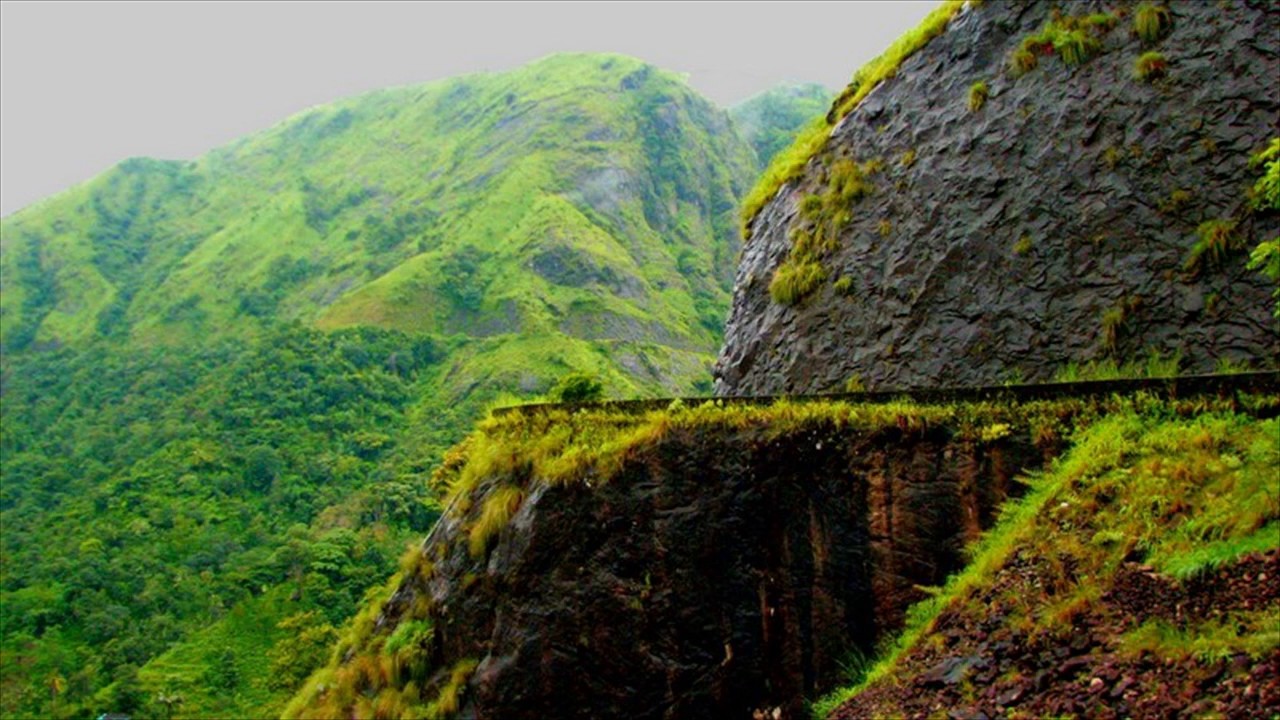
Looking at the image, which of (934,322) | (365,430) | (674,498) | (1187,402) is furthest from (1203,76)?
(365,430)

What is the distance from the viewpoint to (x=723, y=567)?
33.8ft

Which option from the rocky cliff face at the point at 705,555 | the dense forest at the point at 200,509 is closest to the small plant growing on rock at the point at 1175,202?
the rocky cliff face at the point at 705,555

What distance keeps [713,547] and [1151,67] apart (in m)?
9.10

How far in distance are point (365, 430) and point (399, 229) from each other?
46.7 metres

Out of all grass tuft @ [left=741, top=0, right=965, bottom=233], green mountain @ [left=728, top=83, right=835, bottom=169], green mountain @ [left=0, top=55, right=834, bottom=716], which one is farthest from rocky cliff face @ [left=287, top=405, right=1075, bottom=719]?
green mountain @ [left=728, top=83, right=835, bottom=169]

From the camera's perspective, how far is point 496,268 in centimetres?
11038

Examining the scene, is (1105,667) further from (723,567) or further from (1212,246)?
(1212,246)

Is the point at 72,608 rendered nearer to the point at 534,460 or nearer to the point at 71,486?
the point at 71,486

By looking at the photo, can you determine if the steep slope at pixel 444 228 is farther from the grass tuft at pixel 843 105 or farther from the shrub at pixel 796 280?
the shrub at pixel 796 280

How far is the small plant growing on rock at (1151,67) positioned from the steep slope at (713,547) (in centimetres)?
647

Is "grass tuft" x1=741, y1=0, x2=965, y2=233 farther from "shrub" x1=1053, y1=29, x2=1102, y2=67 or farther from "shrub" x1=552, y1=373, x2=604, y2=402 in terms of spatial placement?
"shrub" x1=552, y1=373, x2=604, y2=402

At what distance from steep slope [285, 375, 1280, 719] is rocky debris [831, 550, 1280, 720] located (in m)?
1.63

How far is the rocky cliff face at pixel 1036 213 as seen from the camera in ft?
39.5

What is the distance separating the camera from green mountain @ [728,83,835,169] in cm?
17012
